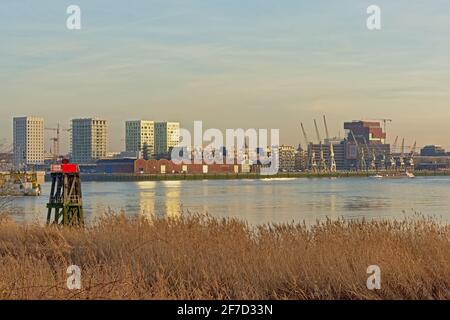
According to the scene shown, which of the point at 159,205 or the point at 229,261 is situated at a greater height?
the point at 229,261

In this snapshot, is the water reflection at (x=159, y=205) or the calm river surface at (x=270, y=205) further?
the calm river surface at (x=270, y=205)

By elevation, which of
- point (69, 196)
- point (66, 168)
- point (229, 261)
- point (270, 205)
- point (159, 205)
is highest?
point (66, 168)

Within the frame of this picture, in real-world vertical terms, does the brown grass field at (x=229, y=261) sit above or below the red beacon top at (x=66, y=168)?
below

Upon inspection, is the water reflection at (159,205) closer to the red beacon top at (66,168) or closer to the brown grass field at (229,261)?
the red beacon top at (66,168)

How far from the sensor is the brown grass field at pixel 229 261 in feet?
40.6

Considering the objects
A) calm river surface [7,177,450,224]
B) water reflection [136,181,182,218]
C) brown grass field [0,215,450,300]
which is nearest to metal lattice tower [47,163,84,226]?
calm river surface [7,177,450,224]

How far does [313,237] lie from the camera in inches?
750

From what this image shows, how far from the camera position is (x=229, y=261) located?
49.8ft
